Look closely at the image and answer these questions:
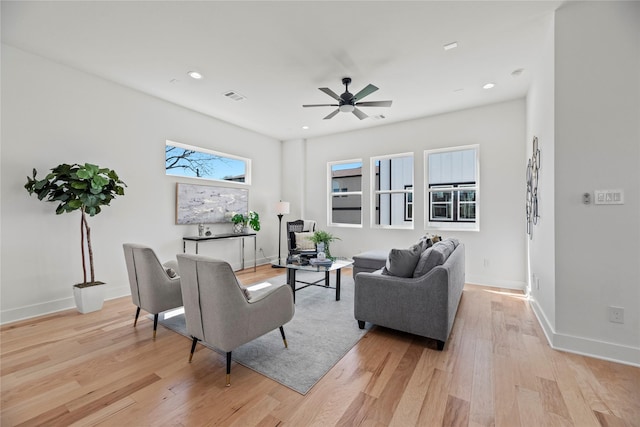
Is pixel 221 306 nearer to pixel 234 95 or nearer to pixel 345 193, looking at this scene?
pixel 234 95

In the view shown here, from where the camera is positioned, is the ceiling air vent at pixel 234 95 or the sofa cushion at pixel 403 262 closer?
the sofa cushion at pixel 403 262

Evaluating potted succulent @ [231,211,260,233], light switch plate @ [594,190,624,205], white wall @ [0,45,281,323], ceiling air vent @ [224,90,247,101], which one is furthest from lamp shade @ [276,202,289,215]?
light switch plate @ [594,190,624,205]

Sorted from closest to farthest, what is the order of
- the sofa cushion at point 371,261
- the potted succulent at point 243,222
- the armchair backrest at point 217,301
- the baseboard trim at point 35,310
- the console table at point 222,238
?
the armchair backrest at point 217,301 < the baseboard trim at point 35,310 < the sofa cushion at point 371,261 < the console table at point 222,238 < the potted succulent at point 243,222

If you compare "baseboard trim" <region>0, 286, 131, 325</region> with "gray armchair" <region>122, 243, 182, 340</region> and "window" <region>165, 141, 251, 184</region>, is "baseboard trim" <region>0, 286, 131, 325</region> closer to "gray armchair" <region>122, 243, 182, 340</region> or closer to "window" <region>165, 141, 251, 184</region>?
"gray armchair" <region>122, 243, 182, 340</region>

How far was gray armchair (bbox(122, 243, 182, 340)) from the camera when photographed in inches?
104

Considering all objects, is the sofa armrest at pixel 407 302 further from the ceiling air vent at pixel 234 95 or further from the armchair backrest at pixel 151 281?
the ceiling air vent at pixel 234 95

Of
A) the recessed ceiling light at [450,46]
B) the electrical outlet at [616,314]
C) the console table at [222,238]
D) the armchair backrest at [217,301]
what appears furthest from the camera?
the console table at [222,238]

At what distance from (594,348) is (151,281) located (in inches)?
156

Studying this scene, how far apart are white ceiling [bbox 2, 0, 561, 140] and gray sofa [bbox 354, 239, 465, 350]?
2186 millimetres

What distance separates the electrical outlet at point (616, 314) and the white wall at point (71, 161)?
17.7 feet

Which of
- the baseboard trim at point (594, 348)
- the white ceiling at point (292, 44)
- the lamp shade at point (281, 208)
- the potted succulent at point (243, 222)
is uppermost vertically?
the white ceiling at point (292, 44)

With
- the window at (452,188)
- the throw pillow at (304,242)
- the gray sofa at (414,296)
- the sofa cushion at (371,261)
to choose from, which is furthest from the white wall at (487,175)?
the gray sofa at (414,296)

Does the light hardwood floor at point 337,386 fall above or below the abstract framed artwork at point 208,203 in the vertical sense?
below

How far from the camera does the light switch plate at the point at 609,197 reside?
2.21 meters
